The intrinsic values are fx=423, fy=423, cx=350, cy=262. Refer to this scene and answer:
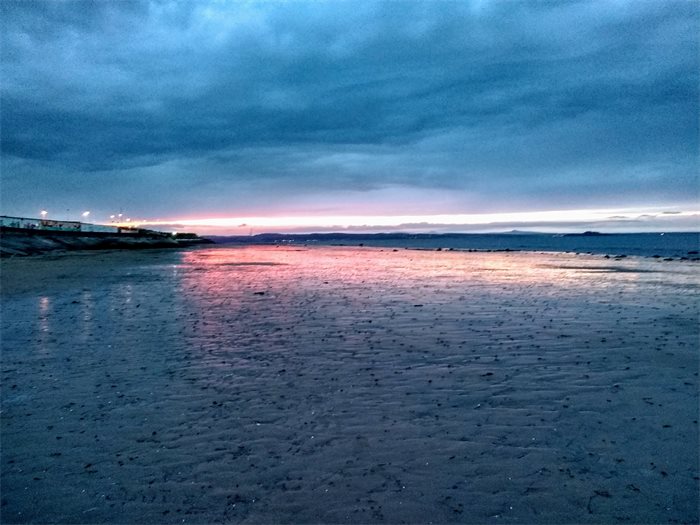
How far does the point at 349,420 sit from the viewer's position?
7.68 m

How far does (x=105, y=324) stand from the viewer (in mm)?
15695

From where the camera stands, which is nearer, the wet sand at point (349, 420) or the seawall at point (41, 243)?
the wet sand at point (349, 420)

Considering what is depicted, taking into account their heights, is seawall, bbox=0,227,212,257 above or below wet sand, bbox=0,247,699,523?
above

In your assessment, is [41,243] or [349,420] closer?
[349,420]

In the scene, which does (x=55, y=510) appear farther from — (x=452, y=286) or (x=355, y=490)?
(x=452, y=286)

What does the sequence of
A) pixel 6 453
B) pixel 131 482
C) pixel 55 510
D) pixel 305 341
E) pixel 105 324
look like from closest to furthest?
pixel 55 510, pixel 131 482, pixel 6 453, pixel 305 341, pixel 105 324

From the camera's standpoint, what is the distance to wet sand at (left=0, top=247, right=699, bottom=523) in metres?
5.42

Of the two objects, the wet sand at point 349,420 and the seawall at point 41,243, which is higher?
the seawall at point 41,243

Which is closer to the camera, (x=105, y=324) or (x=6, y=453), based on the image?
(x=6, y=453)

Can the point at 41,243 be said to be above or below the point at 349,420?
above

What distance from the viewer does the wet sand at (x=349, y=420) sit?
17.8 feet

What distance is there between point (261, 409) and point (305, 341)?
210 inches

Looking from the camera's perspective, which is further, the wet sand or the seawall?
the seawall

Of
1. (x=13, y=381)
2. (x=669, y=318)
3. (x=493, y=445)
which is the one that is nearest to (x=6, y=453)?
(x=13, y=381)
